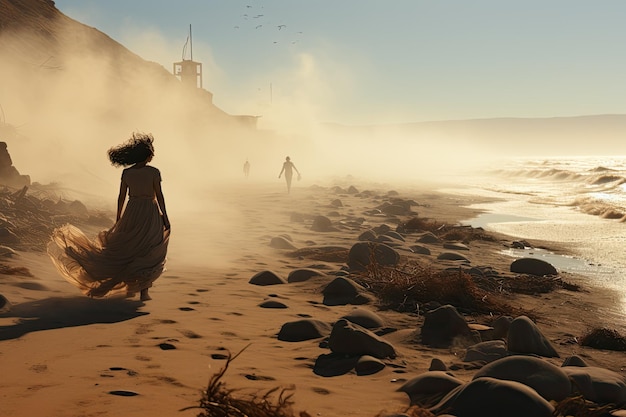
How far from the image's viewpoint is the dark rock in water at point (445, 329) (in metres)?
6.39

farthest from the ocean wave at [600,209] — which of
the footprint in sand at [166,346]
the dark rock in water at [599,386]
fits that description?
the footprint in sand at [166,346]

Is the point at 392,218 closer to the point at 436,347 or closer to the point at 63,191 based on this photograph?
the point at 63,191

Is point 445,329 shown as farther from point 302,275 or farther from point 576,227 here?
point 576,227

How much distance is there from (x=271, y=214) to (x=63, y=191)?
629cm

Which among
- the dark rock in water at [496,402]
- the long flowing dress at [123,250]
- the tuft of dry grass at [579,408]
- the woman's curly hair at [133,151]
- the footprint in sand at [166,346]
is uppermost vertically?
the woman's curly hair at [133,151]

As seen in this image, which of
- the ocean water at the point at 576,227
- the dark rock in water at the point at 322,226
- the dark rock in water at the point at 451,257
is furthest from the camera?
the dark rock in water at the point at 322,226

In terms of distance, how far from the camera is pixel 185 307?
24.3ft

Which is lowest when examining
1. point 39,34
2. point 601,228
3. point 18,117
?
point 601,228

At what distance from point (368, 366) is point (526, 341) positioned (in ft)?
5.48

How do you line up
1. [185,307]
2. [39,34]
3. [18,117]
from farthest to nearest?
[39,34]
[18,117]
[185,307]

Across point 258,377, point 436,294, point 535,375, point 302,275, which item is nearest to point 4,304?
point 258,377

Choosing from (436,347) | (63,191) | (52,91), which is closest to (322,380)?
(436,347)

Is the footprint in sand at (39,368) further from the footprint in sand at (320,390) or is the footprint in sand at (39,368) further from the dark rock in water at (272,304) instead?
the dark rock in water at (272,304)

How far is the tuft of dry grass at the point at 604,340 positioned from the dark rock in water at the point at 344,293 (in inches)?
A: 104
